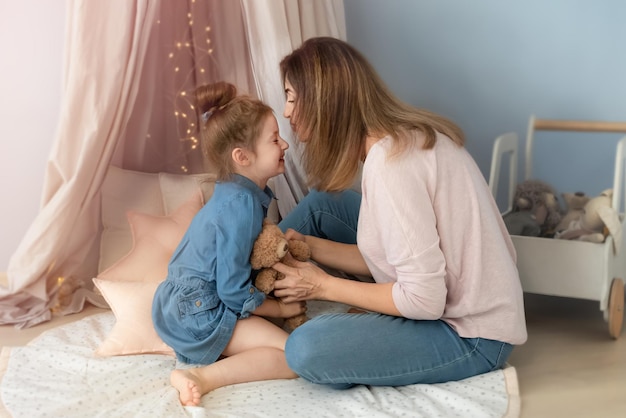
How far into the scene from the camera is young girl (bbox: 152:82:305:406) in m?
1.96

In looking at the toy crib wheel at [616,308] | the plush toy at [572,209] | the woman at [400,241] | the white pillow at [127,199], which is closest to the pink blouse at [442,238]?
the woman at [400,241]

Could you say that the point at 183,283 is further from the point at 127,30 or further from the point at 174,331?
the point at 127,30

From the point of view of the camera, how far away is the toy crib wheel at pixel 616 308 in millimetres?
2342

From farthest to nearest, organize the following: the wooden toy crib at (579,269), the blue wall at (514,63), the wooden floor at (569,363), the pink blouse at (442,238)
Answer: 1. the blue wall at (514,63)
2. the wooden toy crib at (579,269)
3. the wooden floor at (569,363)
4. the pink blouse at (442,238)

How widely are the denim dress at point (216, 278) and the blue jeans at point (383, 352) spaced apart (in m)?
0.18

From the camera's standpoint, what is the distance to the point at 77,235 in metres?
2.55

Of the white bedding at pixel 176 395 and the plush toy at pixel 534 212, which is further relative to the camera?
the plush toy at pixel 534 212

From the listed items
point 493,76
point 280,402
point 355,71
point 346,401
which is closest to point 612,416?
point 346,401

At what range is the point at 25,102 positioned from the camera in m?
2.79

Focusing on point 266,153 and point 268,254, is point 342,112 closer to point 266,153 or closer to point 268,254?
point 266,153

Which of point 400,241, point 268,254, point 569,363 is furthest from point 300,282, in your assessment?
point 569,363

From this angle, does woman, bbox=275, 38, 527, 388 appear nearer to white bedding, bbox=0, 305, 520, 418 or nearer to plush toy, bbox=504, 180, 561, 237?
white bedding, bbox=0, 305, 520, 418

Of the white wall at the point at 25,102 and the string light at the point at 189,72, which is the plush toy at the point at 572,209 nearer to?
the string light at the point at 189,72

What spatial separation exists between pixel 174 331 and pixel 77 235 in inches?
27.3
